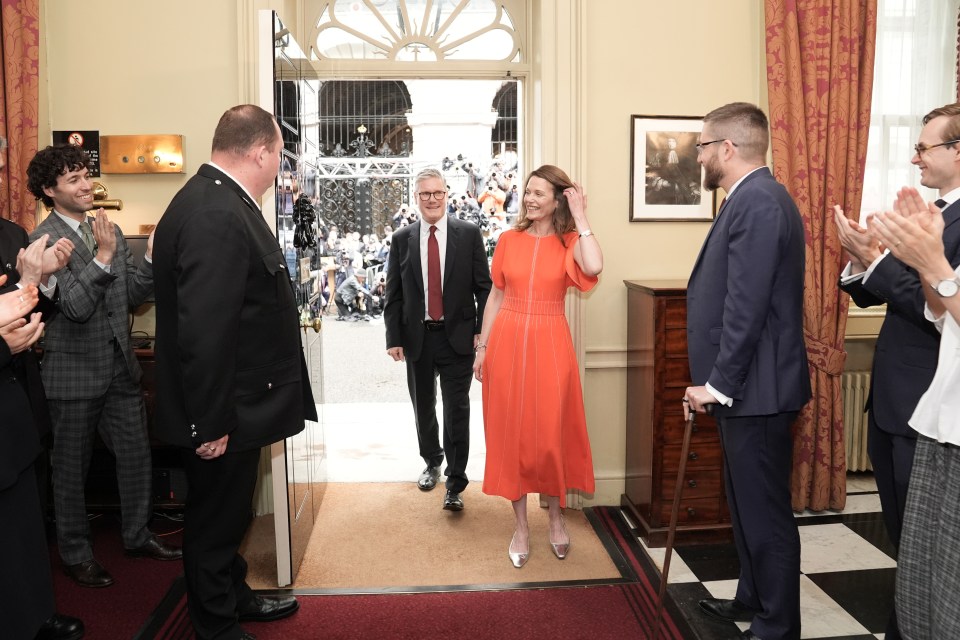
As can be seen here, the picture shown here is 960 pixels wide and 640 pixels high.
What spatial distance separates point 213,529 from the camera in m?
2.38

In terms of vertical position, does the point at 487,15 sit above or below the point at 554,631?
above

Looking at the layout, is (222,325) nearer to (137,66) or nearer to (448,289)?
(448,289)

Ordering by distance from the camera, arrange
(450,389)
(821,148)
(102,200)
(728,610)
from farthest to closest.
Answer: (450,389), (821,148), (102,200), (728,610)

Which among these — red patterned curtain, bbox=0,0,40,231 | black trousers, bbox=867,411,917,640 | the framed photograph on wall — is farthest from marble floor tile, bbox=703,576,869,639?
red patterned curtain, bbox=0,0,40,231

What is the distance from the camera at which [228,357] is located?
2217mm

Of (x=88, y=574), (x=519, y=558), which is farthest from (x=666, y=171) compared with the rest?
(x=88, y=574)

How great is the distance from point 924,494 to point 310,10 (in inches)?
153

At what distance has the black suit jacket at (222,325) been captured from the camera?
2.17 meters

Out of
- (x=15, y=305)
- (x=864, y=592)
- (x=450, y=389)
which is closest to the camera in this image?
(x=15, y=305)

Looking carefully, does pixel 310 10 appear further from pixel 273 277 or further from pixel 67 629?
pixel 67 629

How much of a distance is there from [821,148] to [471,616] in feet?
9.61

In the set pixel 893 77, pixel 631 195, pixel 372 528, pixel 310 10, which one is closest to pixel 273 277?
pixel 372 528

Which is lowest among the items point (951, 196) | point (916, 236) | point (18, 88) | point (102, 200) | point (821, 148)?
point (916, 236)

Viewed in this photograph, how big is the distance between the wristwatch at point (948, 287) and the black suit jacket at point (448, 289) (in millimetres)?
2515
